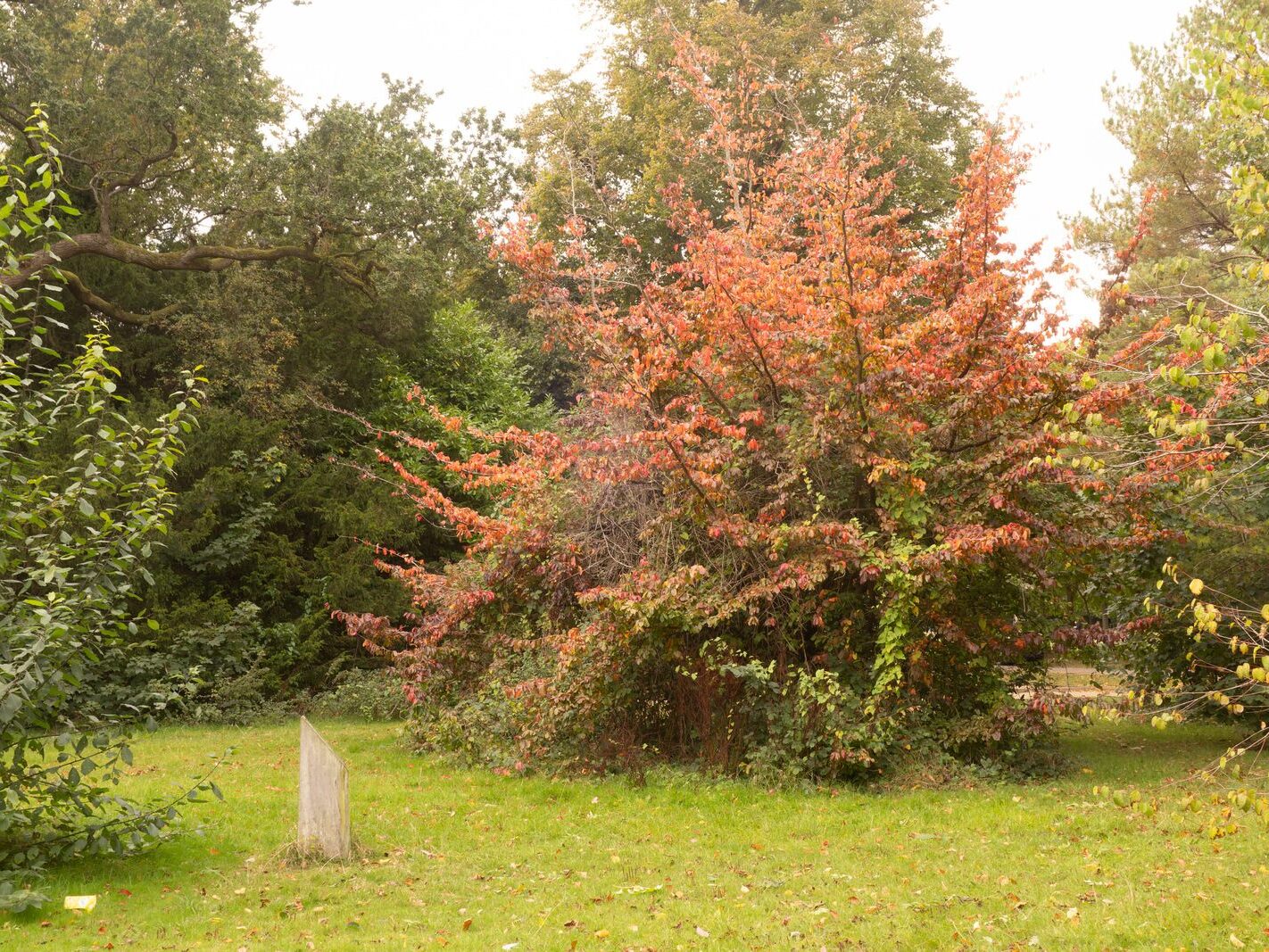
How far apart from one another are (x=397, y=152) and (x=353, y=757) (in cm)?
1042

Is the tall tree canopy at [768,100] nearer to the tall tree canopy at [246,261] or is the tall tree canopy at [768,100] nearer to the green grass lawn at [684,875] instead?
the tall tree canopy at [246,261]

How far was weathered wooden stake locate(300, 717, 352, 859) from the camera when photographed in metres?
7.22

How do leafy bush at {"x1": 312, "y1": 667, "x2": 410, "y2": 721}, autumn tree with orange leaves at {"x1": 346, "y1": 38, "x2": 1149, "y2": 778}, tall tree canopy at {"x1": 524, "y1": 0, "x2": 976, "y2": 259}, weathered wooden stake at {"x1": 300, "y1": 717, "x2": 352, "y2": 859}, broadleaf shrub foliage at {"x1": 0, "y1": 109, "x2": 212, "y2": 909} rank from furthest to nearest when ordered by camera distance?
tall tree canopy at {"x1": 524, "y1": 0, "x2": 976, "y2": 259} < leafy bush at {"x1": 312, "y1": 667, "x2": 410, "y2": 721} < autumn tree with orange leaves at {"x1": 346, "y1": 38, "x2": 1149, "y2": 778} < weathered wooden stake at {"x1": 300, "y1": 717, "x2": 352, "y2": 859} < broadleaf shrub foliage at {"x1": 0, "y1": 109, "x2": 212, "y2": 909}

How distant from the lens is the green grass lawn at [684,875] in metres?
5.77

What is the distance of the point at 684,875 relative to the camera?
7191mm

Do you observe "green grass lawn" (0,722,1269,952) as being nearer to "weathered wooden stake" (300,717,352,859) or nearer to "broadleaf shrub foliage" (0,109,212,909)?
"weathered wooden stake" (300,717,352,859)

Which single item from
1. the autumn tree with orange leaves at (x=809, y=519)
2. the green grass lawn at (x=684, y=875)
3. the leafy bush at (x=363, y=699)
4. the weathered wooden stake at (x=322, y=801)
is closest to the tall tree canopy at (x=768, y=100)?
the leafy bush at (x=363, y=699)

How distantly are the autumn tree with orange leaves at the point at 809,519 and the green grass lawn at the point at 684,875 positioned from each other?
3.17 feet

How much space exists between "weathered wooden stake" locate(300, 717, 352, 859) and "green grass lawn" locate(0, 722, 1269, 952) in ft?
0.65

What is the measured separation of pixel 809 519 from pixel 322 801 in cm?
504

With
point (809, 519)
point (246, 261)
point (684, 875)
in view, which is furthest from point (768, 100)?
point (684, 875)

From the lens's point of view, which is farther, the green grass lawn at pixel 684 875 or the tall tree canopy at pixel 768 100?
the tall tree canopy at pixel 768 100

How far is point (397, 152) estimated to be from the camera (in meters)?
17.8

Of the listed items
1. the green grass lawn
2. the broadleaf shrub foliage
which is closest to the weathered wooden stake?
the green grass lawn
